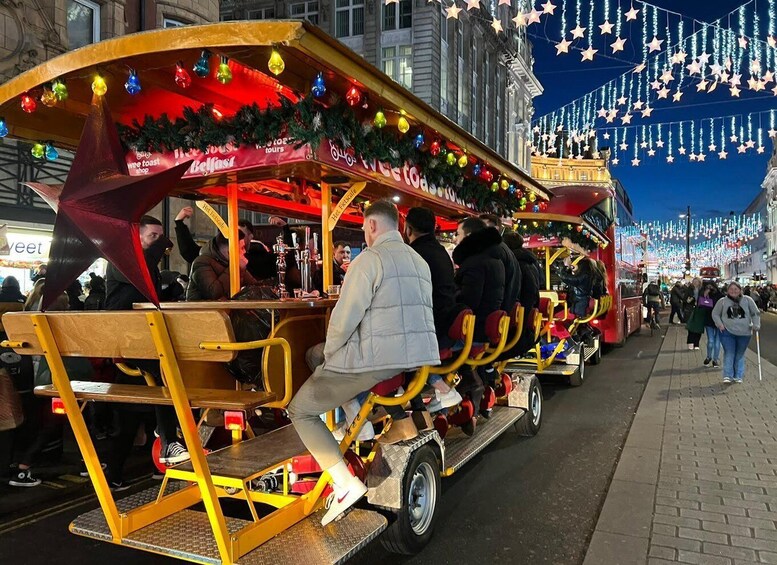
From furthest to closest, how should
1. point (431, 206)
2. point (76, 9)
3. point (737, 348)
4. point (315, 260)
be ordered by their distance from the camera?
point (76, 9) < point (737, 348) < point (431, 206) < point (315, 260)

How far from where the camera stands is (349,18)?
32094 mm

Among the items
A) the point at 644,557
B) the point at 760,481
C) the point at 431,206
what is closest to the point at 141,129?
the point at 431,206

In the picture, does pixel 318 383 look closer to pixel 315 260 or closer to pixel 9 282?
pixel 315 260

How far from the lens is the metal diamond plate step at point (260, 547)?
3.13 meters

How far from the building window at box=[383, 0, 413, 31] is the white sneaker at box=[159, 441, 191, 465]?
29810 millimetres

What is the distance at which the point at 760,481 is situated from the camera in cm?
534

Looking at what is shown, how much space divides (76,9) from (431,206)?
12674mm

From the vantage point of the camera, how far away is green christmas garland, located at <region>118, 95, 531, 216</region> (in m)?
4.47

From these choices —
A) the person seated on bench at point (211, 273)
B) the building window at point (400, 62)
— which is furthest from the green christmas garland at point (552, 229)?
the building window at point (400, 62)

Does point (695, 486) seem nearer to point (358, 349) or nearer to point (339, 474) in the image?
point (339, 474)

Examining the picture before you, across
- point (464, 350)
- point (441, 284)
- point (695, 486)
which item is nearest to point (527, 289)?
point (464, 350)

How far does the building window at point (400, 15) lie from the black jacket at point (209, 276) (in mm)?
28107

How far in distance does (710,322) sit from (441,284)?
10.2 metres

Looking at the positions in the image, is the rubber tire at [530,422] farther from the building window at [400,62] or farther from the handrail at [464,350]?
the building window at [400,62]
